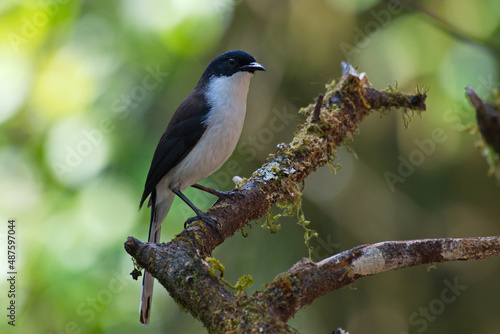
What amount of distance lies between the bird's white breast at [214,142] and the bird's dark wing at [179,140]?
0.15 ft

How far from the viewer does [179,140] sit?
3.94 meters

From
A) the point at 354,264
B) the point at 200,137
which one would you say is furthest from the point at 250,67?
the point at 354,264

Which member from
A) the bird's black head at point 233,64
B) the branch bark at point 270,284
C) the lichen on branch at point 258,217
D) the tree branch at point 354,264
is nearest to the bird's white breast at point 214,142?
the bird's black head at point 233,64

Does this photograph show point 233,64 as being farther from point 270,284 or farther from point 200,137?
point 270,284

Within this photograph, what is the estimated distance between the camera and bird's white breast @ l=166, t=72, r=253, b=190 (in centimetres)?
384

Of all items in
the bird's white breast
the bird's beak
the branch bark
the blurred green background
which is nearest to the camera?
the branch bark

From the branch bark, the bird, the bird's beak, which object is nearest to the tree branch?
the branch bark

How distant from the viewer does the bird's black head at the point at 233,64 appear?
4.18 m

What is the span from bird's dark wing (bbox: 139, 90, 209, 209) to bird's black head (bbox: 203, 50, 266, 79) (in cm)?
33

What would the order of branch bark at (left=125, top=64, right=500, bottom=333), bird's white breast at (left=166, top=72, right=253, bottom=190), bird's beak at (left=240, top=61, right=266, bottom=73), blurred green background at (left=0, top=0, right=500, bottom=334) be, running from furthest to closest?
blurred green background at (left=0, top=0, right=500, bottom=334)
bird's beak at (left=240, top=61, right=266, bottom=73)
bird's white breast at (left=166, top=72, right=253, bottom=190)
branch bark at (left=125, top=64, right=500, bottom=333)

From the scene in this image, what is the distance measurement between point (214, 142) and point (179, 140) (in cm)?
30

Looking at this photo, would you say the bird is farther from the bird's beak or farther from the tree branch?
the tree branch

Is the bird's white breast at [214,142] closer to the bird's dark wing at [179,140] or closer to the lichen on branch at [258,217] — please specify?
the bird's dark wing at [179,140]

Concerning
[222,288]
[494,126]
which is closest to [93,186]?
[222,288]
